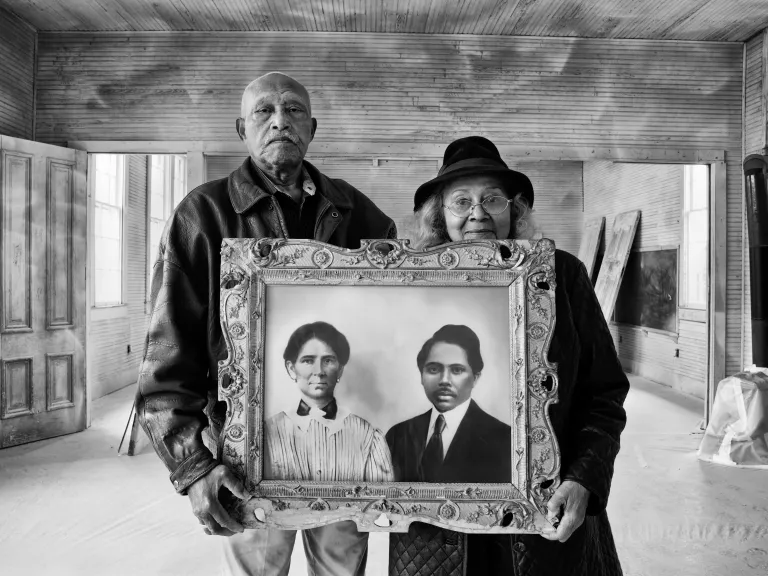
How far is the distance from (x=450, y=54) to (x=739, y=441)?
4238 mm

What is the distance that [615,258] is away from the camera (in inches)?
368

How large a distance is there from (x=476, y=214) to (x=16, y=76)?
5355 mm

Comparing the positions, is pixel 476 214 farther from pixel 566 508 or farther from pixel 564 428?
pixel 566 508

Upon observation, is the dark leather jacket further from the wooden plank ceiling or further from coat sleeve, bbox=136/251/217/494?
the wooden plank ceiling

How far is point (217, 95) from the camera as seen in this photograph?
529cm

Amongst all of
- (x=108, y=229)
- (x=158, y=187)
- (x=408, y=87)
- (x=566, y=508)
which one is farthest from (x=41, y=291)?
(x=566, y=508)

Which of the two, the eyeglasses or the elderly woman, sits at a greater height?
the eyeglasses

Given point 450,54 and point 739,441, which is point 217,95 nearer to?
point 450,54

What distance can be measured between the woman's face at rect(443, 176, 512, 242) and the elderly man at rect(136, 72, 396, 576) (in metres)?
0.34

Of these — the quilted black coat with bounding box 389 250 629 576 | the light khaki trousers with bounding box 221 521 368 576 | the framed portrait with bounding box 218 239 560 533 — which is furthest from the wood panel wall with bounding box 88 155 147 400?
the quilted black coat with bounding box 389 250 629 576

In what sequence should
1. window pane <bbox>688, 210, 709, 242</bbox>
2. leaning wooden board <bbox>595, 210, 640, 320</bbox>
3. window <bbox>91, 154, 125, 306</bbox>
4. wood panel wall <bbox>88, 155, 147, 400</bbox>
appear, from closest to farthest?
window <bbox>91, 154, 125, 306</bbox>
wood panel wall <bbox>88, 155, 147, 400</bbox>
window pane <bbox>688, 210, 709, 242</bbox>
leaning wooden board <bbox>595, 210, 640, 320</bbox>

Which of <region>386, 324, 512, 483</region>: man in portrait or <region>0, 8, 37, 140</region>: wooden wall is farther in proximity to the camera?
<region>0, 8, 37, 140</region>: wooden wall

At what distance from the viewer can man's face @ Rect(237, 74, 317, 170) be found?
1.54 meters

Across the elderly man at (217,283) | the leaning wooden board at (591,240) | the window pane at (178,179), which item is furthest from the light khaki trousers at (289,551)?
the leaning wooden board at (591,240)
